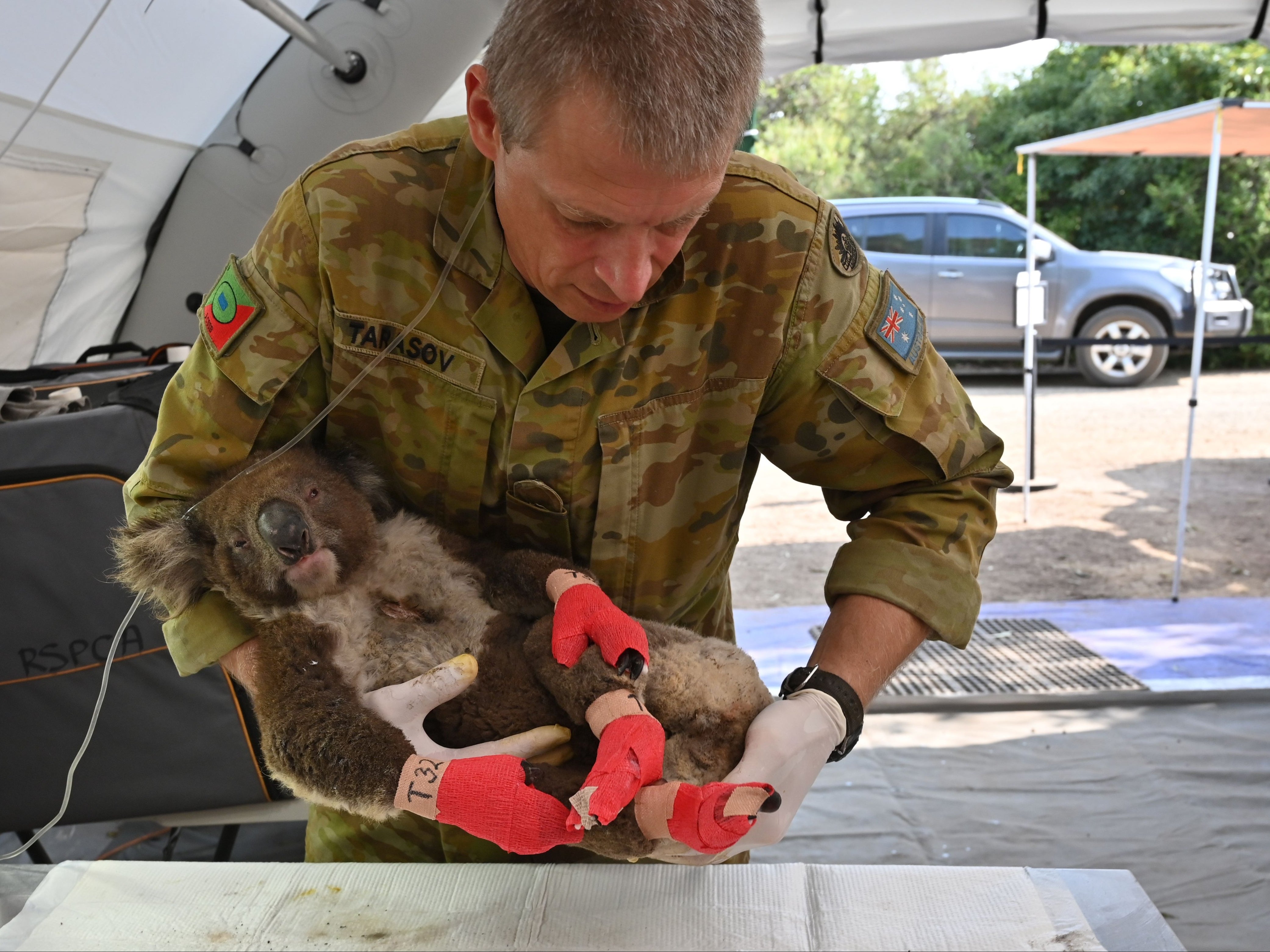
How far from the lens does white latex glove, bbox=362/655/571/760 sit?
137 cm

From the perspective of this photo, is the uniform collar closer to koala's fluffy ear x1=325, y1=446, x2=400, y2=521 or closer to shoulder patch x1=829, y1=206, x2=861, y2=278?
koala's fluffy ear x1=325, y1=446, x2=400, y2=521

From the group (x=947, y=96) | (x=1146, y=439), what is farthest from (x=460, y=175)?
(x=947, y=96)

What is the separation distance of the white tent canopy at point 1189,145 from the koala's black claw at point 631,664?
4.76 meters

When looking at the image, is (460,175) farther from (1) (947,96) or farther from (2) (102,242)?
(1) (947,96)

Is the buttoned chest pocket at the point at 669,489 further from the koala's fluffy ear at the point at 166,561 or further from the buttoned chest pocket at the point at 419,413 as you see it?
the koala's fluffy ear at the point at 166,561

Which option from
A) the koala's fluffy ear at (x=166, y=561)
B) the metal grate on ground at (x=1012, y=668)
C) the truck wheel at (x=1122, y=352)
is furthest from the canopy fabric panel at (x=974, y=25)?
the truck wheel at (x=1122, y=352)

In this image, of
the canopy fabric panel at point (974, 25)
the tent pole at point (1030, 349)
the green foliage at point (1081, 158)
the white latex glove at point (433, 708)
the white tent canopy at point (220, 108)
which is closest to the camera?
the white latex glove at point (433, 708)

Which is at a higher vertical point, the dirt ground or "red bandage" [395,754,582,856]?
"red bandage" [395,754,582,856]

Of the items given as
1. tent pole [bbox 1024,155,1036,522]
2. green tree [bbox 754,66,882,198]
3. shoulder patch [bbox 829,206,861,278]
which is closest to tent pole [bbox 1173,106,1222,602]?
tent pole [bbox 1024,155,1036,522]

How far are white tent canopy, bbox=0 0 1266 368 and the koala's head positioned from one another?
1.87 m

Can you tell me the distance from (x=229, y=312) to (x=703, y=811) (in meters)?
1.05

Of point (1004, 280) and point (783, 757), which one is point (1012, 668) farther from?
point (1004, 280)

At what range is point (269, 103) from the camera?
3.73 metres

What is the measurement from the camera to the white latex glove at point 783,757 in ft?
4.53
